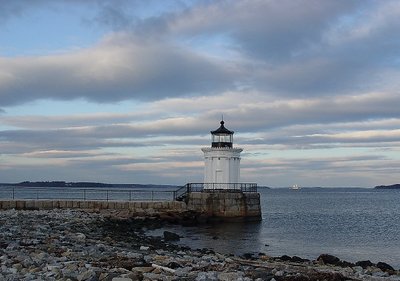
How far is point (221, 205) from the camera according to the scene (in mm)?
34094

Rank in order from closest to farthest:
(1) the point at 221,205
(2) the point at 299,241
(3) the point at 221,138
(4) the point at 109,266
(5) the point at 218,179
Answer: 1. (4) the point at 109,266
2. (2) the point at 299,241
3. (1) the point at 221,205
4. (5) the point at 218,179
5. (3) the point at 221,138

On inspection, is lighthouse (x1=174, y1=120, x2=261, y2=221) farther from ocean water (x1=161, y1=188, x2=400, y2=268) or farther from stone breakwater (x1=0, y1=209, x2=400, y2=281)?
stone breakwater (x1=0, y1=209, x2=400, y2=281)

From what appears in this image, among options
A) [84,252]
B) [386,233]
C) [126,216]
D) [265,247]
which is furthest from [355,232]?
[84,252]

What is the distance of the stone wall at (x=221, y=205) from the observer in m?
34.0

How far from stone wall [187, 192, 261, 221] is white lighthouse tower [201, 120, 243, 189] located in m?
0.88

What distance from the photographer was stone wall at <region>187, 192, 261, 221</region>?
3403cm

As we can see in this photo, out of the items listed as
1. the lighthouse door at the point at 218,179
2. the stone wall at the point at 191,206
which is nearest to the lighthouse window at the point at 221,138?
the lighthouse door at the point at 218,179

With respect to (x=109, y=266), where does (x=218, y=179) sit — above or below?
above

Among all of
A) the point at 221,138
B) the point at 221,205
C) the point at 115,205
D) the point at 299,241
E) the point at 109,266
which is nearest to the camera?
the point at 109,266

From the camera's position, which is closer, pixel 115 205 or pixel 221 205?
pixel 221 205

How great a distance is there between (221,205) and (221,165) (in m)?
2.56

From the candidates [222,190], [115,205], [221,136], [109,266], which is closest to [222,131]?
[221,136]

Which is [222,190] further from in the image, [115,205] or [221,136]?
[115,205]

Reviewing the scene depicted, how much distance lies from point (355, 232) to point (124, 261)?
85.3ft
